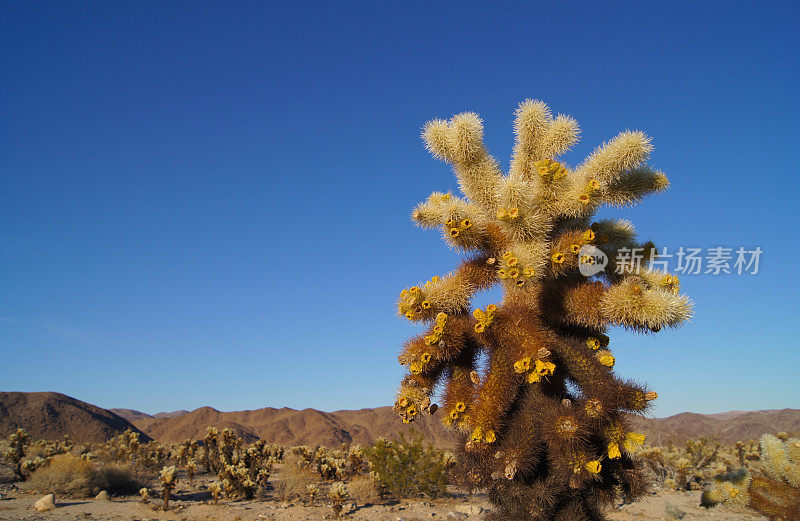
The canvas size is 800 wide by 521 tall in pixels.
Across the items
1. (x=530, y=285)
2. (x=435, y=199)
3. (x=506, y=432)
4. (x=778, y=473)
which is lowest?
(x=778, y=473)

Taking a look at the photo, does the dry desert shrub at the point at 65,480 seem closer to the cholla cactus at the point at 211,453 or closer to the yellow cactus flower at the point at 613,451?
the cholla cactus at the point at 211,453

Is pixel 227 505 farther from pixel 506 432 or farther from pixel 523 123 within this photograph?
pixel 523 123

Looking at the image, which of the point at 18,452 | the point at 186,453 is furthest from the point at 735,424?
the point at 18,452

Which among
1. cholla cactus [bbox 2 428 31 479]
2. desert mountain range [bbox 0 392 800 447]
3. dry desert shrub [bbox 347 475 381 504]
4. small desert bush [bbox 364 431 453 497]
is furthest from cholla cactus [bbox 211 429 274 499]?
desert mountain range [bbox 0 392 800 447]

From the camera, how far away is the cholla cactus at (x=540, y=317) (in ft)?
14.4

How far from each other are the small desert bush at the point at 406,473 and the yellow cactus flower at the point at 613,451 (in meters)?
9.18

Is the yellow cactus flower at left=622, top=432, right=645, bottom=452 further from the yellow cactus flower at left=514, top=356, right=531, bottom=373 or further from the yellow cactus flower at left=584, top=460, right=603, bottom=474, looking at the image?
the yellow cactus flower at left=514, top=356, right=531, bottom=373

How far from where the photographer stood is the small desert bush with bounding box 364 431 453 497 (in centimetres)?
1302

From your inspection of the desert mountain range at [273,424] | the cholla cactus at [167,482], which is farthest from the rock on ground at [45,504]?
the desert mountain range at [273,424]

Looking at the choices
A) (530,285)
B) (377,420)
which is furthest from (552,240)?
(377,420)

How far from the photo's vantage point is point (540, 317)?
518 cm

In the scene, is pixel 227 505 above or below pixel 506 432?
below

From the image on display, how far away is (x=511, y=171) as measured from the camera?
570cm

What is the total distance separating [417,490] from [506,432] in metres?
9.84
